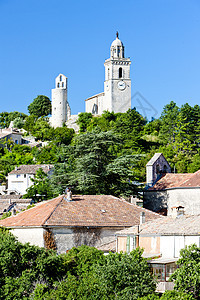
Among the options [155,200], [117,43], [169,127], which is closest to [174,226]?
[155,200]

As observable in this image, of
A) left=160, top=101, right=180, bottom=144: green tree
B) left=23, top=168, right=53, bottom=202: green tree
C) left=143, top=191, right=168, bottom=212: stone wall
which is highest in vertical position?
left=160, top=101, right=180, bottom=144: green tree

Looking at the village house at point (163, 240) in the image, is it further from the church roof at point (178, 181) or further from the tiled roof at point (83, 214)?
the church roof at point (178, 181)

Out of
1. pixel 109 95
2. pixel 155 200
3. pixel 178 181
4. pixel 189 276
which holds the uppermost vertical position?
pixel 109 95

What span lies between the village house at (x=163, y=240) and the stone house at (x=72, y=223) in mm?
2360

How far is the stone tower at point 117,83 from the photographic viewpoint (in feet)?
368

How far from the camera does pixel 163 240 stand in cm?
2959

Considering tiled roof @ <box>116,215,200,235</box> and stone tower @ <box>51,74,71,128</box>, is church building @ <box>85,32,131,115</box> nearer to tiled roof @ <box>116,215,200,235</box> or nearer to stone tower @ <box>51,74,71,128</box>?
stone tower @ <box>51,74,71,128</box>

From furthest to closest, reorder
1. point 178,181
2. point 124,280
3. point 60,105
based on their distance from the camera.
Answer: point 60,105 → point 178,181 → point 124,280

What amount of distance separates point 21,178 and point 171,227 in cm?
5870

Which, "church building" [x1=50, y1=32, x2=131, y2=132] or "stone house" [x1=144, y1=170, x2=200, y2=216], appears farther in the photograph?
"church building" [x1=50, y1=32, x2=131, y2=132]

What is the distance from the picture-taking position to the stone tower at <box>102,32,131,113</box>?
11212 cm

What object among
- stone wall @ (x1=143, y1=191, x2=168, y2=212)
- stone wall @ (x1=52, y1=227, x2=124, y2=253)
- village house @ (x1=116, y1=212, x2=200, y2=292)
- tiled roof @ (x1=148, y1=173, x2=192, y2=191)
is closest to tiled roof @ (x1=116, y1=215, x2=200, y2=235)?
village house @ (x1=116, y1=212, x2=200, y2=292)

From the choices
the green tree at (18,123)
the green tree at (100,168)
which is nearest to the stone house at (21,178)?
the green tree at (18,123)

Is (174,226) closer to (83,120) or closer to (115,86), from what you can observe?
(83,120)
